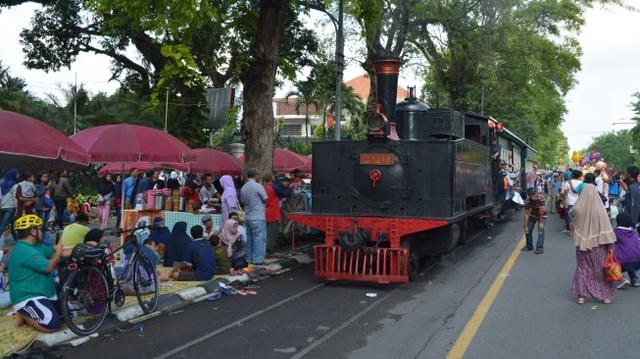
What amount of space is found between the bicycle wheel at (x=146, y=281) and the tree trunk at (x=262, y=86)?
512 cm

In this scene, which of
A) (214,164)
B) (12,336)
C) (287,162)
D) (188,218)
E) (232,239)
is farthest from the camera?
(287,162)

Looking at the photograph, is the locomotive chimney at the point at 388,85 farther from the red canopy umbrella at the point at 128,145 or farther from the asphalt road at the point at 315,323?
the red canopy umbrella at the point at 128,145

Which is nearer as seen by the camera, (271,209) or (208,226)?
(208,226)

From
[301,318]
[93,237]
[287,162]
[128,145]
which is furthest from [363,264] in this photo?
[287,162]

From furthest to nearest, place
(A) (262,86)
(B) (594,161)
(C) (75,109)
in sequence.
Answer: (C) (75,109) → (B) (594,161) → (A) (262,86)

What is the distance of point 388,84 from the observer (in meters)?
8.97

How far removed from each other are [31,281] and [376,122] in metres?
5.12

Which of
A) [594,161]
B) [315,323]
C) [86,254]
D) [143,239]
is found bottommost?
[315,323]

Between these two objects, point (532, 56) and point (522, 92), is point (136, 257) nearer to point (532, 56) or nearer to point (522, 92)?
point (532, 56)

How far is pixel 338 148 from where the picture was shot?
9305 mm

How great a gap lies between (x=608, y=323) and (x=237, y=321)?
409 cm

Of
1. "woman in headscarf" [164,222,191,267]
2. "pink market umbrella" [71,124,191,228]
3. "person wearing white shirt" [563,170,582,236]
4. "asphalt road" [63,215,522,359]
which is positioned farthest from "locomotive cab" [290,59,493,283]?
"person wearing white shirt" [563,170,582,236]

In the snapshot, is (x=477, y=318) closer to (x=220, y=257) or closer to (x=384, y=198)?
(x=384, y=198)

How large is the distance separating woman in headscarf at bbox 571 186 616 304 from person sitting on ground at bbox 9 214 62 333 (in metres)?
6.09
